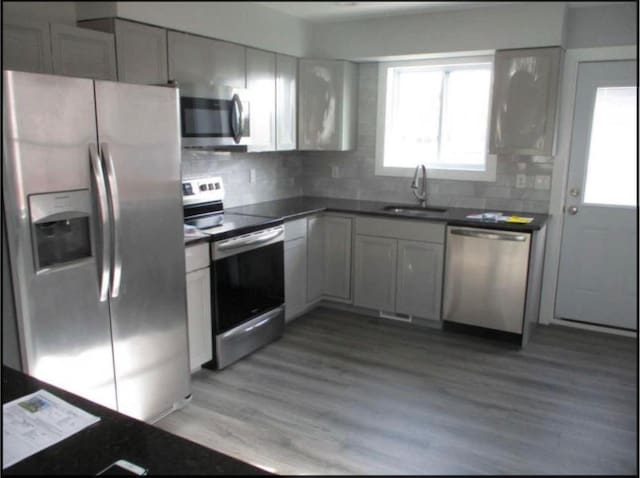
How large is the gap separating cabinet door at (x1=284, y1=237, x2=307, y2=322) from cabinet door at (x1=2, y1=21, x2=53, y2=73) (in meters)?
1.90

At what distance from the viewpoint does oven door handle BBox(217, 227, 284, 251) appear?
9.85 ft

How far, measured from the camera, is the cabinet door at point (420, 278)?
376 cm

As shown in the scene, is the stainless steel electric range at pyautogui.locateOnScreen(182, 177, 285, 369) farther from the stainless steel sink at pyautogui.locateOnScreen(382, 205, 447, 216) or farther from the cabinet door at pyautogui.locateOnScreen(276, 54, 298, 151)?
A: the stainless steel sink at pyautogui.locateOnScreen(382, 205, 447, 216)

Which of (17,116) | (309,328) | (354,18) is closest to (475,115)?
(354,18)

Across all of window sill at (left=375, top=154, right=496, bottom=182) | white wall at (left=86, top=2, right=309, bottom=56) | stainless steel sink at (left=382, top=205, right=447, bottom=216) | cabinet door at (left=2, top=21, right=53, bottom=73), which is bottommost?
stainless steel sink at (left=382, top=205, right=447, bottom=216)

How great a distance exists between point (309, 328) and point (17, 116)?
8.34 feet

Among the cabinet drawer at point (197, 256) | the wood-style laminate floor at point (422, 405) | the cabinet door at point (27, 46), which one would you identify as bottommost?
the wood-style laminate floor at point (422, 405)

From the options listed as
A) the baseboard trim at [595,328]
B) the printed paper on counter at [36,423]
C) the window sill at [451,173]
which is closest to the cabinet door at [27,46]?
the printed paper on counter at [36,423]

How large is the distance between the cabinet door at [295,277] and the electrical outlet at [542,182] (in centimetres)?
182

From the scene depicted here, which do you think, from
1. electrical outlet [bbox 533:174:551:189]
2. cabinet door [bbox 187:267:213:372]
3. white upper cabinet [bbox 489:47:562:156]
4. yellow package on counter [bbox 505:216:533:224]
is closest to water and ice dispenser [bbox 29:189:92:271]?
cabinet door [bbox 187:267:213:372]

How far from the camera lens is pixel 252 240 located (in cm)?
322

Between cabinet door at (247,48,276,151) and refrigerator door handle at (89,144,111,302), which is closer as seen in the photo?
refrigerator door handle at (89,144,111,302)

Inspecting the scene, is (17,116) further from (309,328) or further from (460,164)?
(460,164)

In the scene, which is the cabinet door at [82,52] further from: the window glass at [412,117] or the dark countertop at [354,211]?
the window glass at [412,117]
